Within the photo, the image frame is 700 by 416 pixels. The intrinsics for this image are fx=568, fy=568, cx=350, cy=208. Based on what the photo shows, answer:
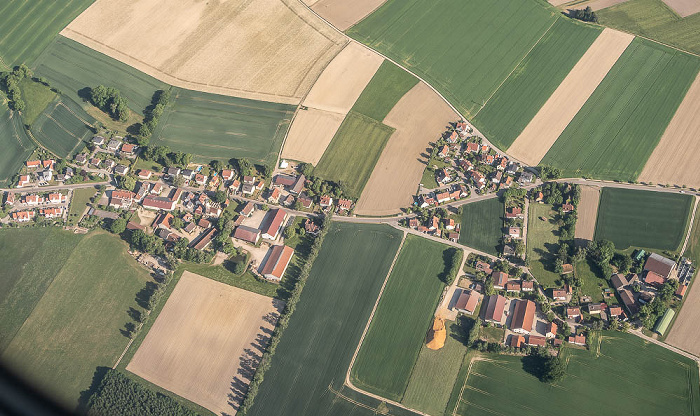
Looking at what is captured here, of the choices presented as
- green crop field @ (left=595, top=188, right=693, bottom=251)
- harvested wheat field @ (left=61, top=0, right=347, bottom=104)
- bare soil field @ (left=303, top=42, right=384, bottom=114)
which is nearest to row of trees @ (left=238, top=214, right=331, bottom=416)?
bare soil field @ (left=303, top=42, right=384, bottom=114)

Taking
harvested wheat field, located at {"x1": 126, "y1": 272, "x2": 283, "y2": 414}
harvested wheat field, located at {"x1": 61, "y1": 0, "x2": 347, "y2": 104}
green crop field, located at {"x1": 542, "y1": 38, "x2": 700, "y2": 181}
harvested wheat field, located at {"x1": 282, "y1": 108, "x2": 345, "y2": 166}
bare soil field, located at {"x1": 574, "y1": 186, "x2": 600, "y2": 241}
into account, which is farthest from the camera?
harvested wheat field, located at {"x1": 61, "y1": 0, "x2": 347, "y2": 104}

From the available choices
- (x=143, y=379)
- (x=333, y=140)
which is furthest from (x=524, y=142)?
(x=143, y=379)

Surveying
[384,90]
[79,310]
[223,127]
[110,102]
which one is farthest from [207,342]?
[384,90]

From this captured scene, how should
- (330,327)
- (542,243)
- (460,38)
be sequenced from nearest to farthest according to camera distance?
(330,327) → (542,243) → (460,38)

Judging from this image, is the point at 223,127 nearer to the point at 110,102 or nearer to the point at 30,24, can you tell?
the point at 110,102

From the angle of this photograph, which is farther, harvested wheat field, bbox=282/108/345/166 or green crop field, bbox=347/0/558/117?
green crop field, bbox=347/0/558/117

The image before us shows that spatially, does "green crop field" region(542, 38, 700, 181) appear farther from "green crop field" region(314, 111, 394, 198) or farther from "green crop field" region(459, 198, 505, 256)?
"green crop field" region(314, 111, 394, 198)
